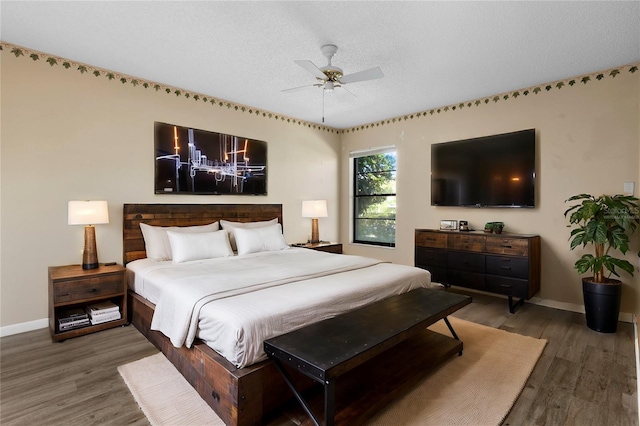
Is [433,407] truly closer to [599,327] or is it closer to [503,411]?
[503,411]

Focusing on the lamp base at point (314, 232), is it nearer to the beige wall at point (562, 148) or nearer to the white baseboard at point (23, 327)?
the beige wall at point (562, 148)

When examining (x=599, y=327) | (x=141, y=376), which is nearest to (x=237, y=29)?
(x=141, y=376)

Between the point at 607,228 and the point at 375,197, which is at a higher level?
the point at 375,197

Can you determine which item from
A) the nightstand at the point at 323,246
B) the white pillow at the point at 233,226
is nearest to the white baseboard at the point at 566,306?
the nightstand at the point at 323,246

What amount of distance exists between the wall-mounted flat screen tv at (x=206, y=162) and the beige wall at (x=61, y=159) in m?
0.11

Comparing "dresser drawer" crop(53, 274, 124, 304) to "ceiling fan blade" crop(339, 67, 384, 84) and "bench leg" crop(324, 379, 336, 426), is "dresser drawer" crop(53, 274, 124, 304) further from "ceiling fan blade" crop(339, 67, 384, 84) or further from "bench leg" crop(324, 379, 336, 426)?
"ceiling fan blade" crop(339, 67, 384, 84)

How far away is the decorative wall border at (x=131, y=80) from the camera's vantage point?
3.02 m

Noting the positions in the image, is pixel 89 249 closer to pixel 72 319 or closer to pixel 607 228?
pixel 72 319

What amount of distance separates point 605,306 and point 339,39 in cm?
347

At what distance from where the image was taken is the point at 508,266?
12.1 feet

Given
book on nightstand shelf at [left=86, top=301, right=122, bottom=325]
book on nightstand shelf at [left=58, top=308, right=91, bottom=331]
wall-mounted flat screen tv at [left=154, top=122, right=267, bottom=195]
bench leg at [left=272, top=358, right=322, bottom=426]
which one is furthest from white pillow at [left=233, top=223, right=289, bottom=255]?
bench leg at [left=272, top=358, right=322, bottom=426]

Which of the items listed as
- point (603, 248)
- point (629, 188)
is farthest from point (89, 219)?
point (629, 188)

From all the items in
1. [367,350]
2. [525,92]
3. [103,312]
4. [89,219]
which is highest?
[525,92]

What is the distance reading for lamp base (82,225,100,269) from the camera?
3174mm
